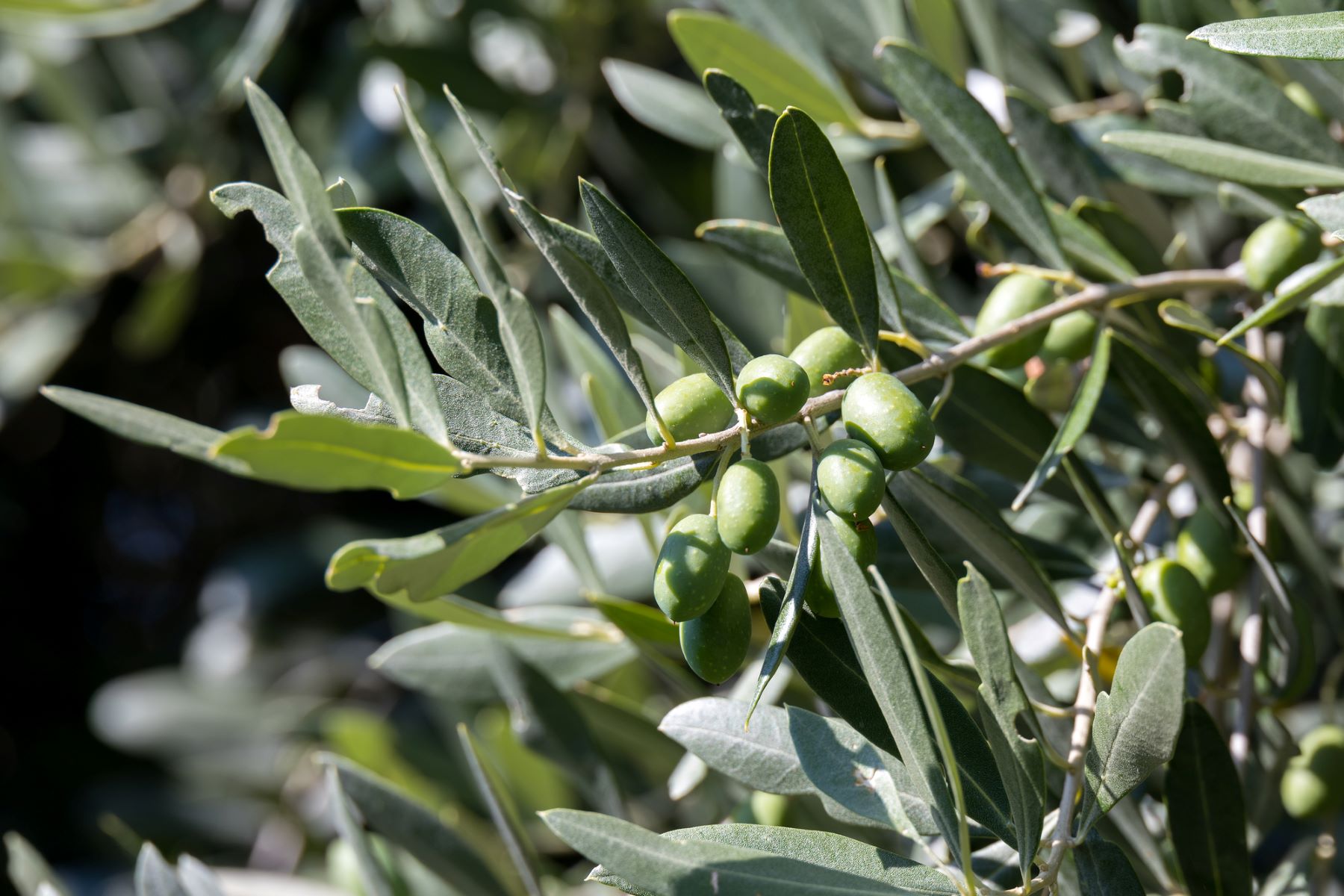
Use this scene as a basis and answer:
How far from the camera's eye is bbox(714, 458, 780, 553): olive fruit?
1.57 feet

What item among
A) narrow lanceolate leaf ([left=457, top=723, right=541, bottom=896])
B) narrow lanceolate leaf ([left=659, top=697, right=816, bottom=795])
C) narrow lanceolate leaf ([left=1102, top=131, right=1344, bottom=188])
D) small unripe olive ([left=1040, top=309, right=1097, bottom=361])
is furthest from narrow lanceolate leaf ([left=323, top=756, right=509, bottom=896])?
narrow lanceolate leaf ([left=1102, top=131, right=1344, bottom=188])

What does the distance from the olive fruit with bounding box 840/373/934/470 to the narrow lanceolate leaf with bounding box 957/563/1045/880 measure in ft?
0.19

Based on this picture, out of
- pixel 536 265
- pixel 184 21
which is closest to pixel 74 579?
pixel 184 21

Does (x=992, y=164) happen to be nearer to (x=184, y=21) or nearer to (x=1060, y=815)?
(x=1060, y=815)

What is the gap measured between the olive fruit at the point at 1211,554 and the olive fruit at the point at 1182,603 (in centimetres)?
4

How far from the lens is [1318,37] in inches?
20.0

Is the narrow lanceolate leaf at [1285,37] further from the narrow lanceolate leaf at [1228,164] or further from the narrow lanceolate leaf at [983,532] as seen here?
the narrow lanceolate leaf at [983,532]

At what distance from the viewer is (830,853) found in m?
0.54

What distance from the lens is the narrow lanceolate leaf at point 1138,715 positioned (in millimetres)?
→ 503

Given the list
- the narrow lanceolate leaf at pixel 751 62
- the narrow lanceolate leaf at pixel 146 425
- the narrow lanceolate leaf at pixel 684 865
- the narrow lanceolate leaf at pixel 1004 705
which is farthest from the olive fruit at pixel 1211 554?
the narrow lanceolate leaf at pixel 146 425

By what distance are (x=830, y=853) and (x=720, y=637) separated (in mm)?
122

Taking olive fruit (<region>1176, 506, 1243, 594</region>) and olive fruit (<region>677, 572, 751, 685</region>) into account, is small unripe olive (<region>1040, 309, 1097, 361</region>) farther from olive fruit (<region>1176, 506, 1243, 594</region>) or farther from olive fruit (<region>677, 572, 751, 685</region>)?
olive fruit (<region>677, 572, 751, 685</region>)

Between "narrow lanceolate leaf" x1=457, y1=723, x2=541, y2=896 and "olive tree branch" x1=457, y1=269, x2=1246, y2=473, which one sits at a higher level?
"olive tree branch" x1=457, y1=269, x2=1246, y2=473

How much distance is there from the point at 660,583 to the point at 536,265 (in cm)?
114
